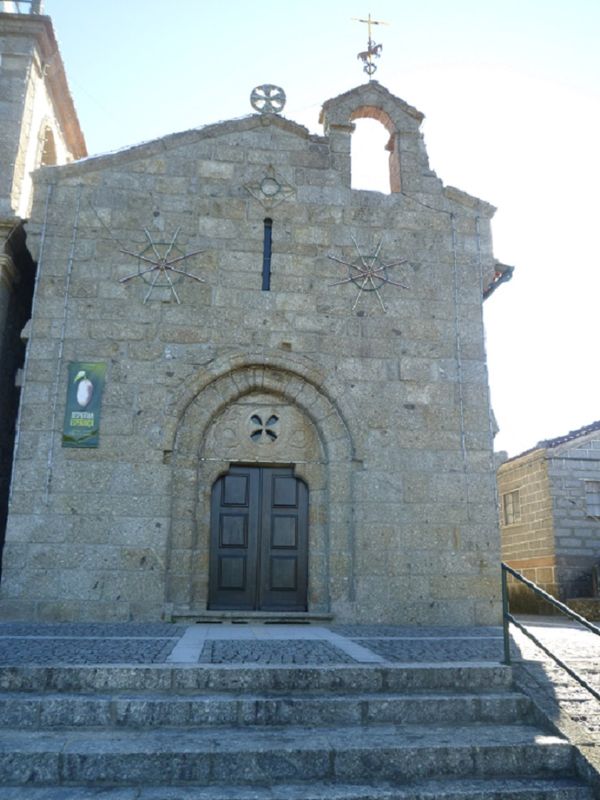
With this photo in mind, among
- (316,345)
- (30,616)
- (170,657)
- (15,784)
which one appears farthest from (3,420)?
(15,784)

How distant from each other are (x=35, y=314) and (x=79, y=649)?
185 inches

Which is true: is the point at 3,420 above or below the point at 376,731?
above

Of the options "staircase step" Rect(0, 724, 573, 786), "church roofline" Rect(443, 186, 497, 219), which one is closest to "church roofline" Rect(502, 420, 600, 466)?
"church roofline" Rect(443, 186, 497, 219)

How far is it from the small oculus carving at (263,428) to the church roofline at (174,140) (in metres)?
3.99

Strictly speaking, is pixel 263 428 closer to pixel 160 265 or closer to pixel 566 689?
pixel 160 265

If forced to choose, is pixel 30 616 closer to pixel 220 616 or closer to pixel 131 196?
pixel 220 616

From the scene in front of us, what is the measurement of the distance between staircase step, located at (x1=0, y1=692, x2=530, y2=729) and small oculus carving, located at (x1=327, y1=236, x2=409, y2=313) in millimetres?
5732

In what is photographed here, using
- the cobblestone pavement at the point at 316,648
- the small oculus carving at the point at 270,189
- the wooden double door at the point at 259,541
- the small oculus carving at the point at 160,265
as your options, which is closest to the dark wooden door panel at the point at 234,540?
the wooden double door at the point at 259,541

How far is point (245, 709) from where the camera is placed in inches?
167

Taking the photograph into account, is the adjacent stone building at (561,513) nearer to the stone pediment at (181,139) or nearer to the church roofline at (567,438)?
the church roofline at (567,438)

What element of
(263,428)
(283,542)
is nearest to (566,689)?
(283,542)

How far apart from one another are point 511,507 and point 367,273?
35.7ft

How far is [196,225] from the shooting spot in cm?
924

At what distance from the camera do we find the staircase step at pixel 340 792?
11.3 feet
